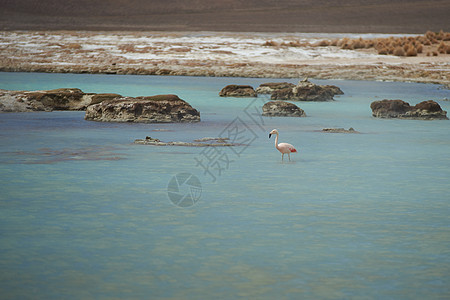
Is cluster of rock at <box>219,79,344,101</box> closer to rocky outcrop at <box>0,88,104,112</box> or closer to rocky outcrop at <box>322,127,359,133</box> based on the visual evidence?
rocky outcrop at <box>0,88,104,112</box>

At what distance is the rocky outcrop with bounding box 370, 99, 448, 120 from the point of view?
1431 cm

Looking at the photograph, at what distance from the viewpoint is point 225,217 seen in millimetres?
6051

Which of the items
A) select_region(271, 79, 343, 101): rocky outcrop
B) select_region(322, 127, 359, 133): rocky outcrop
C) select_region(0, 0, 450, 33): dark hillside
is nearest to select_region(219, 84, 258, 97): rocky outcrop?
select_region(271, 79, 343, 101): rocky outcrop

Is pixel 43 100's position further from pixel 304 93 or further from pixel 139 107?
pixel 304 93

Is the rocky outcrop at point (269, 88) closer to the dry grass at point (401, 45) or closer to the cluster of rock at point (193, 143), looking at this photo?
the cluster of rock at point (193, 143)

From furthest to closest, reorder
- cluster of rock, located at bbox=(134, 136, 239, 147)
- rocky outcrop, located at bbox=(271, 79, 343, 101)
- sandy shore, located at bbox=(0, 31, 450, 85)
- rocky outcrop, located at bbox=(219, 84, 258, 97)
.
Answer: sandy shore, located at bbox=(0, 31, 450, 85) → rocky outcrop, located at bbox=(219, 84, 258, 97) → rocky outcrop, located at bbox=(271, 79, 343, 101) → cluster of rock, located at bbox=(134, 136, 239, 147)

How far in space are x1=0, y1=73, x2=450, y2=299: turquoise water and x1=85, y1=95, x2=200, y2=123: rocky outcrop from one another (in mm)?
1144

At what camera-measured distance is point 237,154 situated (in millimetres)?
9477

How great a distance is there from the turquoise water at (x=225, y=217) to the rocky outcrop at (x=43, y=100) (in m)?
3.09

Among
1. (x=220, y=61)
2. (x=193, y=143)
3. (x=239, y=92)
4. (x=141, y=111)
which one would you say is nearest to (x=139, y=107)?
(x=141, y=111)

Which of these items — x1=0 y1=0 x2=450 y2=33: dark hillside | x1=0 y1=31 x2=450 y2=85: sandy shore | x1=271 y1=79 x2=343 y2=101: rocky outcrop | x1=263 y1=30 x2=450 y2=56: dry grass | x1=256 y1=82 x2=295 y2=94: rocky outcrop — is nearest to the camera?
x1=271 y1=79 x2=343 y2=101: rocky outcrop

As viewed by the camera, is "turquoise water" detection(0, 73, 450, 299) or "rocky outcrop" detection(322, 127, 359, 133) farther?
"rocky outcrop" detection(322, 127, 359, 133)

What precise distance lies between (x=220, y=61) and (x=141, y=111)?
62.0 ft

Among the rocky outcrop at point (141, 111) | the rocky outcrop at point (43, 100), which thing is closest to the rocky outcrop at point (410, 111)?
the rocky outcrop at point (141, 111)
